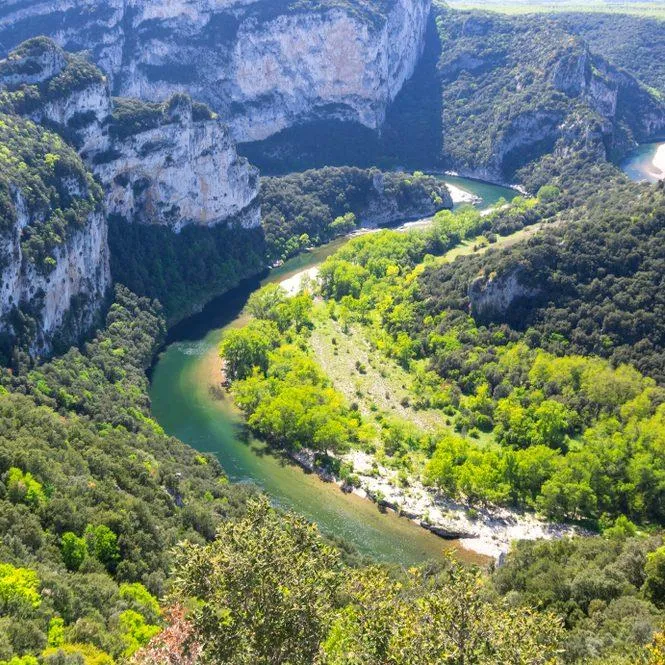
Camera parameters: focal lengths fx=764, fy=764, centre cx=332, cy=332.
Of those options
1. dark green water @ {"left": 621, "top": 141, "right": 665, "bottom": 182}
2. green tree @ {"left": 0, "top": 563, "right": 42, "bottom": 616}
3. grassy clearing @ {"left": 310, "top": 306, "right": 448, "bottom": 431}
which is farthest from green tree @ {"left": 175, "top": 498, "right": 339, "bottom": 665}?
dark green water @ {"left": 621, "top": 141, "right": 665, "bottom": 182}

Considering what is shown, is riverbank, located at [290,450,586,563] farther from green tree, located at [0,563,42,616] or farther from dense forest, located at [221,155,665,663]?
green tree, located at [0,563,42,616]

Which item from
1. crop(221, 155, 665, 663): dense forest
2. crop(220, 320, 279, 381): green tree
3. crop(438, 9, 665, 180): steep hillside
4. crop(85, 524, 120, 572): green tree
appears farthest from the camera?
crop(438, 9, 665, 180): steep hillside

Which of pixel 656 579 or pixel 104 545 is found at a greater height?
pixel 656 579

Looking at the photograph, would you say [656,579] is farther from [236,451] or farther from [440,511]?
[236,451]

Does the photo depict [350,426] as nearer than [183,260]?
Yes

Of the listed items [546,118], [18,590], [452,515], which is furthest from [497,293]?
[546,118]

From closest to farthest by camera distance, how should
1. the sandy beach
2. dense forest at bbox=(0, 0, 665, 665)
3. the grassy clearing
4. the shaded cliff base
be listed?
1. dense forest at bbox=(0, 0, 665, 665)
2. the grassy clearing
3. the shaded cliff base
4. the sandy beach

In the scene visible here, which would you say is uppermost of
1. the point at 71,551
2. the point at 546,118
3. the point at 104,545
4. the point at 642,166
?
the point at 71,551
